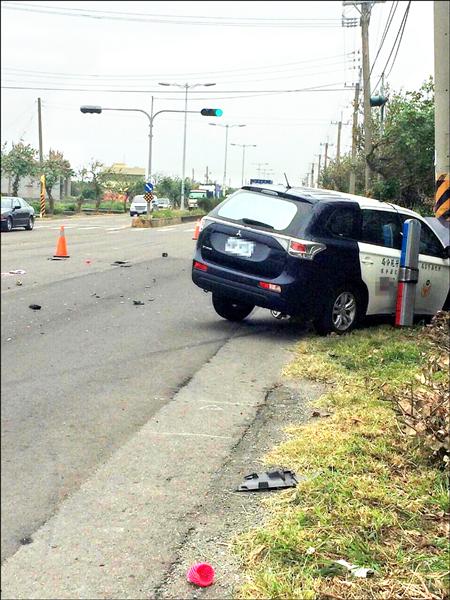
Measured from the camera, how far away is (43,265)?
352cm

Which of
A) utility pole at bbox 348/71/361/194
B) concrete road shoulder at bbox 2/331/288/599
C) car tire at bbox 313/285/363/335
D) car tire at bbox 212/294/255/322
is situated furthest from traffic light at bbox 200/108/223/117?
utility pole at bbox 348/71/361/194

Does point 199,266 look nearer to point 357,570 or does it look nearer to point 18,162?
point 357,570

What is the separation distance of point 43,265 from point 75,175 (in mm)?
2007

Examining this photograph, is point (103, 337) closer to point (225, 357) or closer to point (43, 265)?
point (43, 265)

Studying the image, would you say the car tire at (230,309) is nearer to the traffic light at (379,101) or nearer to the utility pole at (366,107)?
the utility pole at (366,107)

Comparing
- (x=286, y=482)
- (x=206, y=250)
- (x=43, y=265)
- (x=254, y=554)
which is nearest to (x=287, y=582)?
(x=254, y=554)

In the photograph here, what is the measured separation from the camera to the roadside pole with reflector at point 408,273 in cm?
642

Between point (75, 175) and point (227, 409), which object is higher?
point (75, 175)

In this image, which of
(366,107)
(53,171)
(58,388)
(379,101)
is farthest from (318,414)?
(366,107)

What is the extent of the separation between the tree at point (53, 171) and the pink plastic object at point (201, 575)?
1.56 metres

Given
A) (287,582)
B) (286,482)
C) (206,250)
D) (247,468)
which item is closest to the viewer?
(287,582)

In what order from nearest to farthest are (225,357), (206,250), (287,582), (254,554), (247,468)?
(287,582) < (254,554) < (247,468) < (225,357) < (206,250)

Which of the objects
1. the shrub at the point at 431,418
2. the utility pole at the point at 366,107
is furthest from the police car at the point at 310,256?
the utility pole at the point at 366,107

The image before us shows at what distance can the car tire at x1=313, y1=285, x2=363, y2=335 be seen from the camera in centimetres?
643
